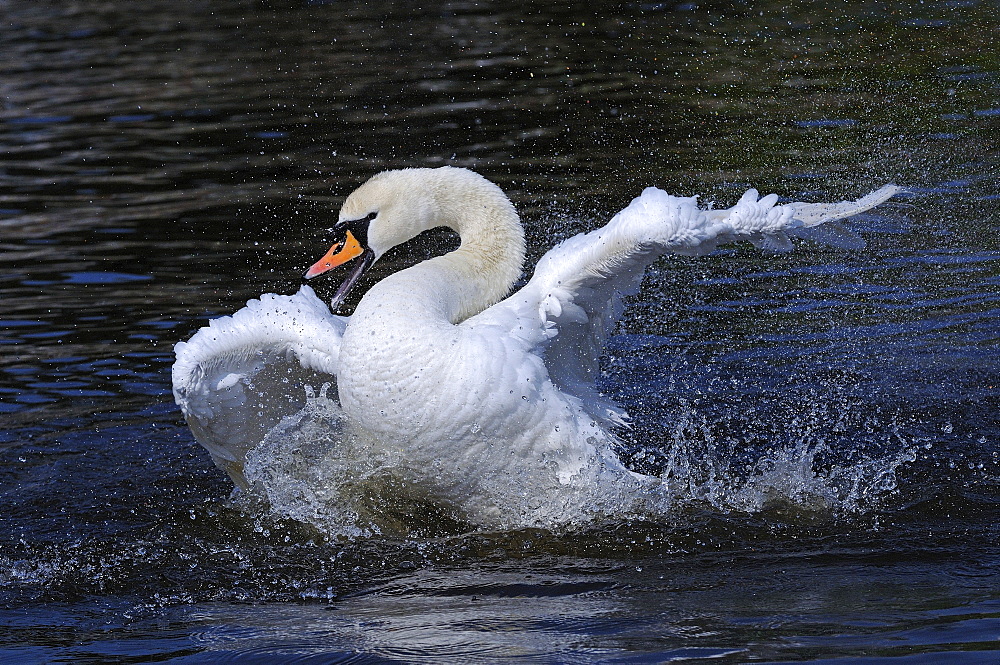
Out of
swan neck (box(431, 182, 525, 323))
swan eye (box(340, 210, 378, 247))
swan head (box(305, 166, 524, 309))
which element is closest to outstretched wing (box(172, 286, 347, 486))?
swan head (box(305, 166, 524, 309))

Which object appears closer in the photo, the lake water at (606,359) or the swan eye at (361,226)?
the lake water at (606,359)

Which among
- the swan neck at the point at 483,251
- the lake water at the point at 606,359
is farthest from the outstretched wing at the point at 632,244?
the lake water at the point at 606,359

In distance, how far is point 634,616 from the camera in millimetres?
4867

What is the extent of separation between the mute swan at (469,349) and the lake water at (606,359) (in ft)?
1.30

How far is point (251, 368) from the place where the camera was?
584cm

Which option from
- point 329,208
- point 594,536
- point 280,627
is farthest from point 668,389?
point 329,208

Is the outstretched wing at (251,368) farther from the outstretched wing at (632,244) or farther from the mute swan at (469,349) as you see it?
the outstretched wing at (632,244)

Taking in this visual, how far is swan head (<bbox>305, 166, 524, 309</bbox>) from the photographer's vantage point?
596 centimetres

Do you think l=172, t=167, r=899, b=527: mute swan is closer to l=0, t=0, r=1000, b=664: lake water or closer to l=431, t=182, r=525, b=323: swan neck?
l=431, t=182, r=525, b=323: swan neck

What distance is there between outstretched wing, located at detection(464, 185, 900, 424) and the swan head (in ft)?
2.01

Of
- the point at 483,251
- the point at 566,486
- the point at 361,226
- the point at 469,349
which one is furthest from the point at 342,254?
the point at 566,486

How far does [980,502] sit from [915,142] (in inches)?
249

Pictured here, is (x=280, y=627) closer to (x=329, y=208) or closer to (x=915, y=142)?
(x=329, y=208)

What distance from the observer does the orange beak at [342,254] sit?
5.96 meters
